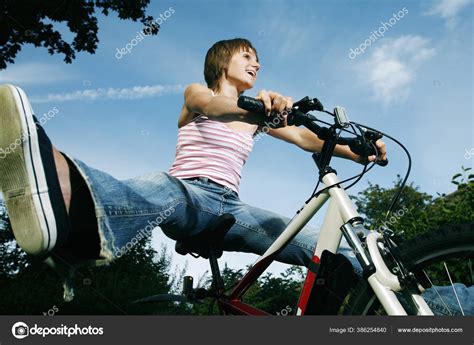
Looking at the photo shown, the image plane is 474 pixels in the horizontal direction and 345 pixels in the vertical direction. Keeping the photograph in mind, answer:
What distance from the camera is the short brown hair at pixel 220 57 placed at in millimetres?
3332

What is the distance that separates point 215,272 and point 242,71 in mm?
1324

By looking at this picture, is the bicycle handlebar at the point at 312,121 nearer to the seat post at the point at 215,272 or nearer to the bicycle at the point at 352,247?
the bicycle at the point at 352,247

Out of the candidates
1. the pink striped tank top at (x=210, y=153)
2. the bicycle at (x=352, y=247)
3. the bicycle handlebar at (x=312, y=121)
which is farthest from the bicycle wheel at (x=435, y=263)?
the pink striped tank top at (x=210, y=153)

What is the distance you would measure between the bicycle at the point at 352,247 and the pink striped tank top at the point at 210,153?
38cm

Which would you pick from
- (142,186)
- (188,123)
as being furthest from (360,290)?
(188,123)

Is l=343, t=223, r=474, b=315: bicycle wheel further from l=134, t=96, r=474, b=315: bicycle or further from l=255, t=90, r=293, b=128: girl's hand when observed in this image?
l=255, t=90, r=293, b=128: girl's hand

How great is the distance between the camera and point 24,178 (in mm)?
1972

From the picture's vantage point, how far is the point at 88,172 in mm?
2008

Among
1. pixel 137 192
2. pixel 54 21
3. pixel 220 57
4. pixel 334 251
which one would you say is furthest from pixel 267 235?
pixel 54 21

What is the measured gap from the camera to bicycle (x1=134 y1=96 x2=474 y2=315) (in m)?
1.77

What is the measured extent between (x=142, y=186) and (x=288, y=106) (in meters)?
0.77

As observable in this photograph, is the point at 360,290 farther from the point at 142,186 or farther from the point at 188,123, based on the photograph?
the point at 188,123

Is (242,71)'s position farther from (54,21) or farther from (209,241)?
(54,21)

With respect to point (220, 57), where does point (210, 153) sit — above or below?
below
